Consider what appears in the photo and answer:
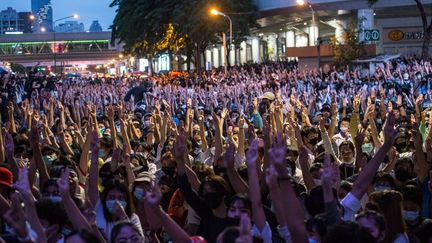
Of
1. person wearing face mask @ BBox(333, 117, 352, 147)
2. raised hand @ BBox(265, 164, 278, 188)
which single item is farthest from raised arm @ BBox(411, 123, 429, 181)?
person wearing face mask @ BBox(333, 117, 352, 147)

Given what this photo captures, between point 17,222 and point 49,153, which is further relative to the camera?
point 49,153

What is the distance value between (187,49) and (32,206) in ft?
151

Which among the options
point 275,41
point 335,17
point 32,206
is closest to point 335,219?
point 32,206

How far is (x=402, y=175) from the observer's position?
727cm

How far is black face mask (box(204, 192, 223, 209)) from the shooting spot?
19.4ft

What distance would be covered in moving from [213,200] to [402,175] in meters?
2.16

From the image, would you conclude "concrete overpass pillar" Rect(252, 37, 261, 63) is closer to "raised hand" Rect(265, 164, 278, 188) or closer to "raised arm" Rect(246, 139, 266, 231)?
"raised arm" Rect(246, 139, 266, 231)

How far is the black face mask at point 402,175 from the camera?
723 centimetres

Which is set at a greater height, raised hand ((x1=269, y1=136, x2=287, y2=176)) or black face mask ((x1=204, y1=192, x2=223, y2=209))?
raised hand ((x1=269, y1=136, x2=287, y2=176))

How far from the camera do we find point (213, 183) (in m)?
6.00

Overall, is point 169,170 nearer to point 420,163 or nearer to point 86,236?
point 420,163

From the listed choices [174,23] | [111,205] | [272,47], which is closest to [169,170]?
[111,205]

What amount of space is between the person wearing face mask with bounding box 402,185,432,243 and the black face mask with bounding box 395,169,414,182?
100 cm

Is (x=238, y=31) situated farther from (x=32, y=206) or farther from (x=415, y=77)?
(x=32, y=206)
